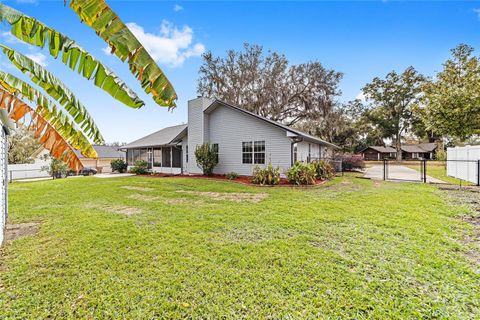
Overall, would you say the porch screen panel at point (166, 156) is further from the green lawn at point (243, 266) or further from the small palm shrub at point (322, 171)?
the green lawn at point (243, 266)

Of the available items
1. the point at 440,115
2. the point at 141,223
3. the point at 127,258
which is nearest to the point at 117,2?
the point at 141,223

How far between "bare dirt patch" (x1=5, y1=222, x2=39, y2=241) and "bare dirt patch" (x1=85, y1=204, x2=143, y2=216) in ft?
5.59

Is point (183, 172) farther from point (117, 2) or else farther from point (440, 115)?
point (440, 115)

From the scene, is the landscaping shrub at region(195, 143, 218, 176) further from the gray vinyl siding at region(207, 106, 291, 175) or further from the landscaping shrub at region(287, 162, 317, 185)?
the landscaping shrub at region(287, 162, 317, 185)

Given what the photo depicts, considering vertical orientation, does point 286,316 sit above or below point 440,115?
below

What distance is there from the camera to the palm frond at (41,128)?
3029 mm

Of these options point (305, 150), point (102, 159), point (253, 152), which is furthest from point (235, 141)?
point (102, 159)

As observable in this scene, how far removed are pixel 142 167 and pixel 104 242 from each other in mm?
16537

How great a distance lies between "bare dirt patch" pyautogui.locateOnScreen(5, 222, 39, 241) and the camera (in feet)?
15.9

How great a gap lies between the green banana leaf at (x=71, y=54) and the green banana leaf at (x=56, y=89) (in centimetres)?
33

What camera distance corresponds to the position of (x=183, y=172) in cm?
1836

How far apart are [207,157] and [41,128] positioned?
39.9ft

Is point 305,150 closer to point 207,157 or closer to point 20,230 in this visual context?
point 207,157

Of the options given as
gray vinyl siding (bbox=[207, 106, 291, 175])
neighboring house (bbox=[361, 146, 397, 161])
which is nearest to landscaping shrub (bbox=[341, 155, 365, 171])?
gray vinyl siding (bbox=[207, 106, 291, 175])
